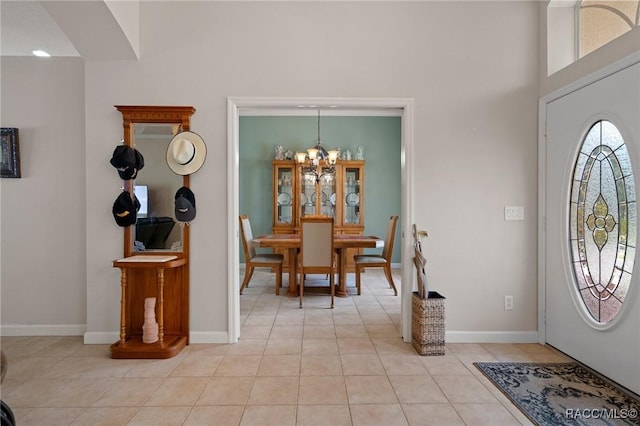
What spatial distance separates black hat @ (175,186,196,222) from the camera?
2916mm

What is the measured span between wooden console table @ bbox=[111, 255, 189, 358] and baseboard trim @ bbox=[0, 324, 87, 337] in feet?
2.29

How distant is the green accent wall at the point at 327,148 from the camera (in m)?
6.64

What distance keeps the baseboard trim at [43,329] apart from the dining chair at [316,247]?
223 cm

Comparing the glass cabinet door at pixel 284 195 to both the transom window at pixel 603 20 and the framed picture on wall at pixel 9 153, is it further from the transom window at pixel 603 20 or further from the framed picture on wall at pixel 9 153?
the transom window at pixel 603 20

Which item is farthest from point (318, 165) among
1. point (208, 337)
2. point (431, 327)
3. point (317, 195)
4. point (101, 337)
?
point (101, 337)

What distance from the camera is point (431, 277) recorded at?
3047 millimetres

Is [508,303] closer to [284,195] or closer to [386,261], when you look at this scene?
[386,261]

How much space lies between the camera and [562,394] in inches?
85.8

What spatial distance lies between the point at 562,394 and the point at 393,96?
2446 millimetres

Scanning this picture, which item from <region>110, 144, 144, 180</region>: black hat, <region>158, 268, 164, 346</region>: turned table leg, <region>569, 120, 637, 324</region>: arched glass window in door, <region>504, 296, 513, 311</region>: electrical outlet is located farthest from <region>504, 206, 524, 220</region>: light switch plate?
<region>110, 144, 144, 180</region>: black hat

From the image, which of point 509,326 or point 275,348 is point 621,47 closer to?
point 509,326

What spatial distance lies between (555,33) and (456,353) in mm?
2759

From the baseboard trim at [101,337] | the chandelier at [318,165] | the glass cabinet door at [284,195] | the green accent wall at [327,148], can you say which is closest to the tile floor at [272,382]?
the baseboard trim at [101,337]

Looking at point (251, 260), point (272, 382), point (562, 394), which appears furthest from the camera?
point (251, 260)
